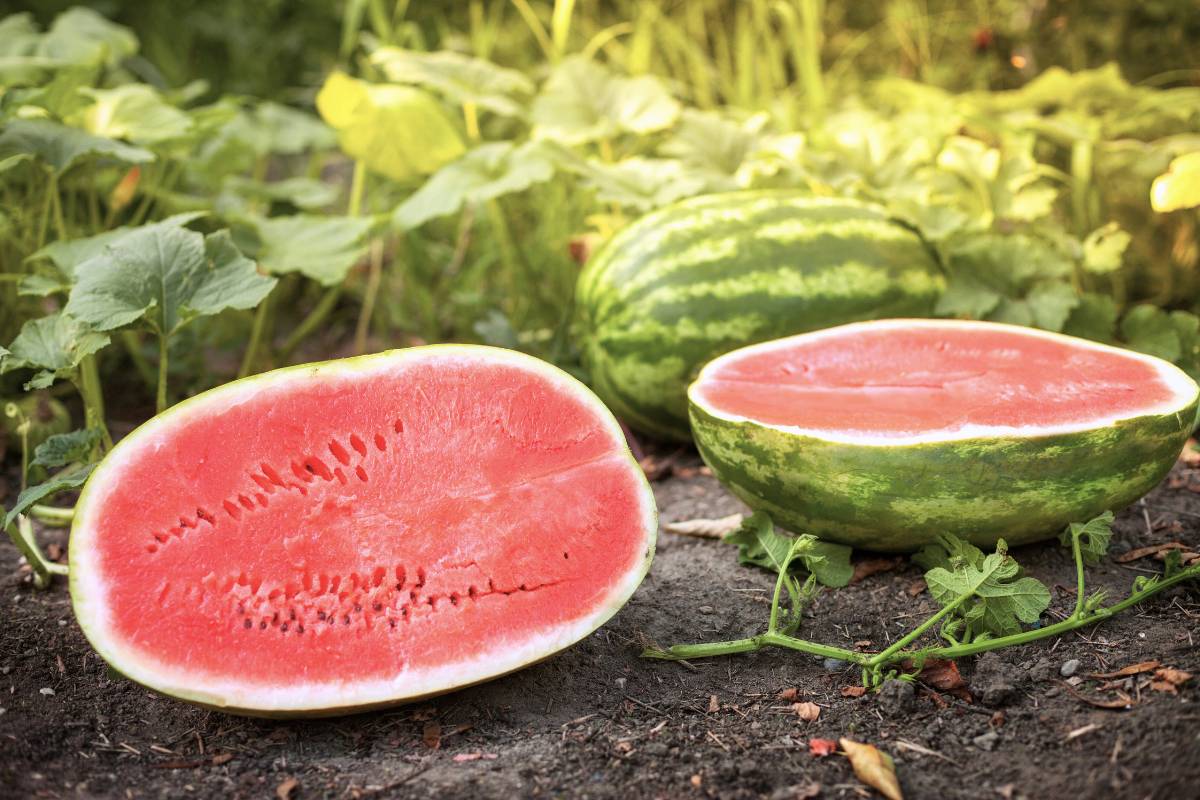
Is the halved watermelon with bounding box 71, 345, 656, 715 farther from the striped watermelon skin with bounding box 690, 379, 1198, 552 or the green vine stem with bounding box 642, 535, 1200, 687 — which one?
the striped watermelon skin with bounding box 690, 379, 1198, 552

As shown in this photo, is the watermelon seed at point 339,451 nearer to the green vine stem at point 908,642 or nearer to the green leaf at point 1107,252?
the green vine stem at point 908,642

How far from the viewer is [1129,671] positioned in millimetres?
1479

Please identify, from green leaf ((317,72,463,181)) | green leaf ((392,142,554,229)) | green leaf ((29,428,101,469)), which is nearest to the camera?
green leaf ((29,428,101,469))

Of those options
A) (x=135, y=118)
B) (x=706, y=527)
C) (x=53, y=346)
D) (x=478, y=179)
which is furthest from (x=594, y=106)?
(x=53, y=346)

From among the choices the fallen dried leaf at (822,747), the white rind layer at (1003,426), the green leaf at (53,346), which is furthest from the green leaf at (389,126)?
the fallen dried leaf at (822,747)

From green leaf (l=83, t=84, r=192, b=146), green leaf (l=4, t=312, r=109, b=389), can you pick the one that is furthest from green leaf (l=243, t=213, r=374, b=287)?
green leaf (l=4, t=312, r=109, b=389)

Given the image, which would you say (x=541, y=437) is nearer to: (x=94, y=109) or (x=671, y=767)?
(x=671, y=767)

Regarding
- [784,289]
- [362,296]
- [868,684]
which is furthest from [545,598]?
[362,296]

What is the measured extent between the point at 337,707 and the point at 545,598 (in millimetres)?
335

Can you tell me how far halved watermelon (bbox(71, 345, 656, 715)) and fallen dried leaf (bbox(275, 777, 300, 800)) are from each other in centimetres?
10

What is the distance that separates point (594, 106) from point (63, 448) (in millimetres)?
1834

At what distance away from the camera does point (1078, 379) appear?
1902mm

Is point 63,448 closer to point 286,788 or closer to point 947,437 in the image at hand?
point 286,788

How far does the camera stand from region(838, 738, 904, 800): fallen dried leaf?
1292mm
